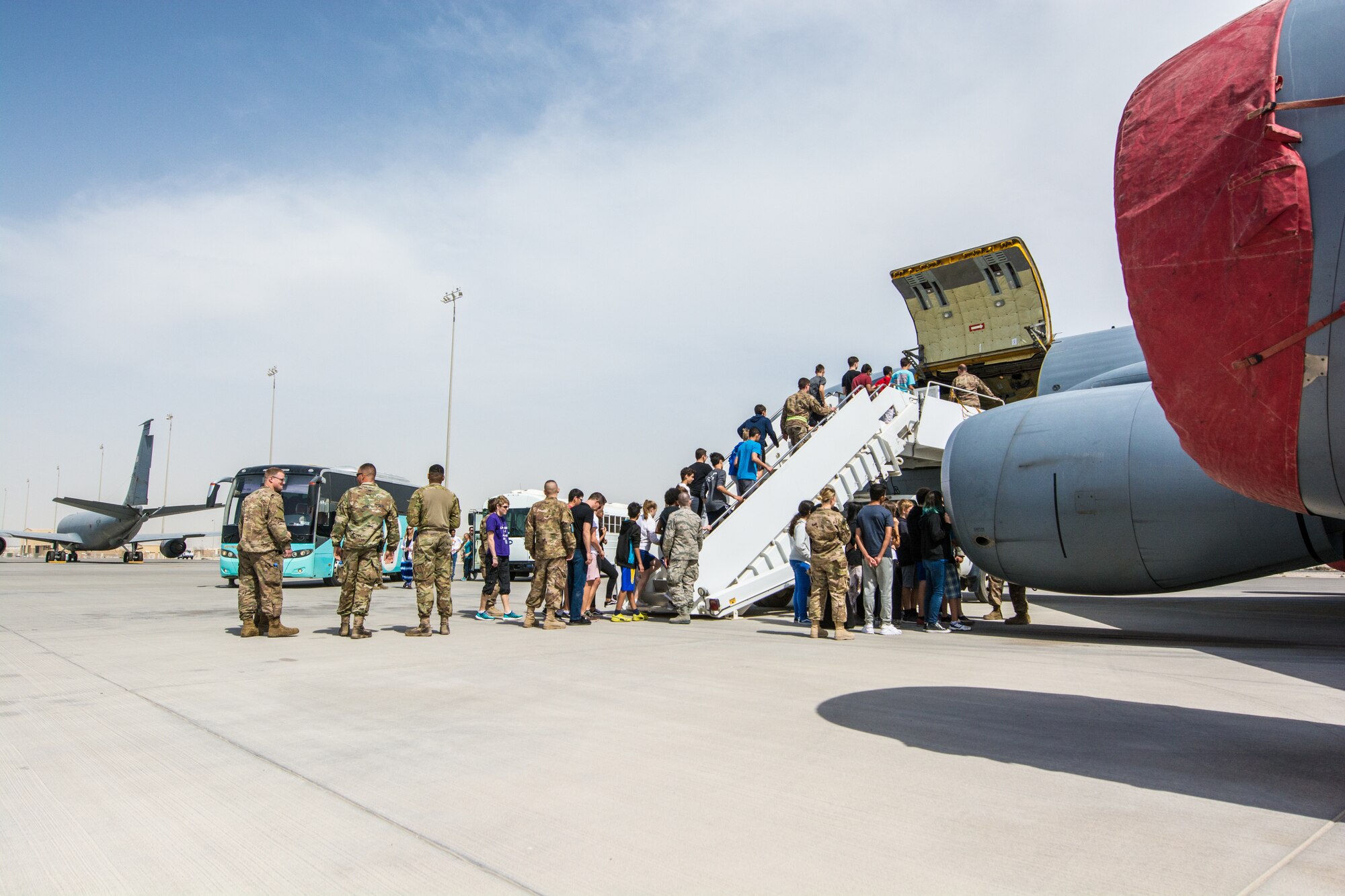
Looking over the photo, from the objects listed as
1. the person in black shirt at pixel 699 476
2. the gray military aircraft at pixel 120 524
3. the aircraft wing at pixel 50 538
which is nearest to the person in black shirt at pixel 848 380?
the person in black shirt at pixel 699 476

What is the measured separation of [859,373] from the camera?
1623 centimetres

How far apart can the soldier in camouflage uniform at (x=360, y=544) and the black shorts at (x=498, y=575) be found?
2276 mm

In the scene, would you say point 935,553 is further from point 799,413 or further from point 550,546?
point 550,546

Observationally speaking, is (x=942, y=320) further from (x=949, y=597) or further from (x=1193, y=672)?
(x=1193, y=672)

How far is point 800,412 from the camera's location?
44.3 feet

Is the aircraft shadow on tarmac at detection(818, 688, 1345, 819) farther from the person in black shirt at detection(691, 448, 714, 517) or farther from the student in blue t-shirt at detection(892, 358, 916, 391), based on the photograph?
the student in blue t-shirt at detection(892, 358, 916, 391)

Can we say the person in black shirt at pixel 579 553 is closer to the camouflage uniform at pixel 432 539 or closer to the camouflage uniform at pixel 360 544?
the camouflage uniform at pixel 432 539

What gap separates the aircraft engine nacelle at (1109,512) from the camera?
637cm

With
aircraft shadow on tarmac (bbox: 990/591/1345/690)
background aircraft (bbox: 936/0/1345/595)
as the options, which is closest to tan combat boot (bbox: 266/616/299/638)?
aircraft shadow on tarmac (bbox: 990/591/1345/690)

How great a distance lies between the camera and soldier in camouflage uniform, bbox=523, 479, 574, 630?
938 cm

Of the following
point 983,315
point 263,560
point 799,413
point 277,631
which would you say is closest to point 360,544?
point 263,560

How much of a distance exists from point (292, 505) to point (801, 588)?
13.1m

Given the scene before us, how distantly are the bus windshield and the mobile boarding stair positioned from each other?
1157cm

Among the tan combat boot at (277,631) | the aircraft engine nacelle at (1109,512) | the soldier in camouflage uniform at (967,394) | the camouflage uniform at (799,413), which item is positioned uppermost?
the soldier in camouflage uniform at (967,394)
